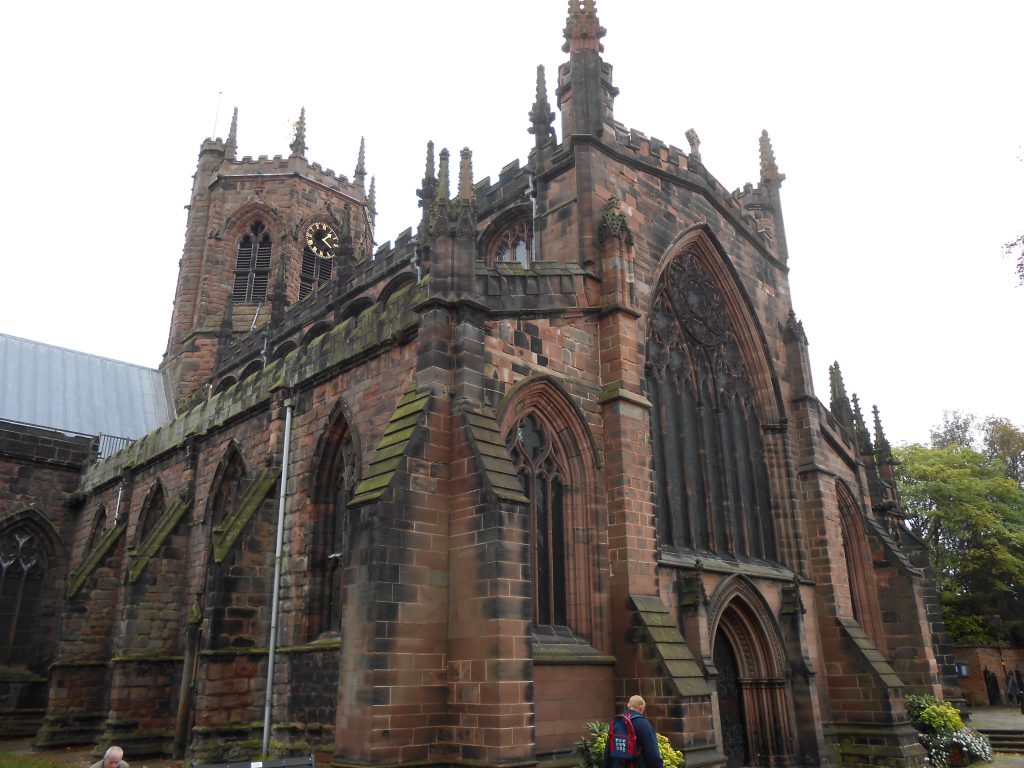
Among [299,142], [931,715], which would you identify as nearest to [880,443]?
[931,715]

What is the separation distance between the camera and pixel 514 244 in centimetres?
2003

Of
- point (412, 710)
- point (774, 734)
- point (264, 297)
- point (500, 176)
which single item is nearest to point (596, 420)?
point (412, 710)

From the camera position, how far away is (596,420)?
558 inches

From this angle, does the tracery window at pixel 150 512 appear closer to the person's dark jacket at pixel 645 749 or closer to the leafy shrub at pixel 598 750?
the leafy shrub at pixel 598 750

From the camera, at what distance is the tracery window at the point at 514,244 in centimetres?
1959

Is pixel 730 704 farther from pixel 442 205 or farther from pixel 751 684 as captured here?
pixel 442 205

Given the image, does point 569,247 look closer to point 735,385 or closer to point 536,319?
point 536,319

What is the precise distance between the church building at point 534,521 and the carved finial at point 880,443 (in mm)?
807

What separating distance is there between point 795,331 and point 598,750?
1248cm

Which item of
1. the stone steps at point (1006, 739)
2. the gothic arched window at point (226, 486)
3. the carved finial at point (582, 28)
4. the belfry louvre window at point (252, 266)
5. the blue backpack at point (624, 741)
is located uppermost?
the belfry louvre window at point (252, 266)

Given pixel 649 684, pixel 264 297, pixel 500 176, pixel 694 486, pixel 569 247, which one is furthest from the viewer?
pixel 264 297

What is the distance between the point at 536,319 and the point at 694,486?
5.37 m

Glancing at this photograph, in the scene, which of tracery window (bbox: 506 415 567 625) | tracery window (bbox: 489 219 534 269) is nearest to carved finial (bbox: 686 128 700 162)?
tracery window (bbox: 489 219 534 269)

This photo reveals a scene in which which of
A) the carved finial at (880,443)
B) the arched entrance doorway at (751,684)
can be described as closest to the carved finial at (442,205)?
the arched entrance doorway at (751,684)
